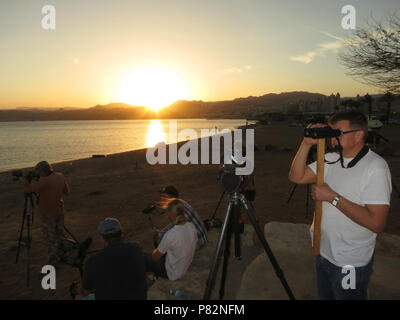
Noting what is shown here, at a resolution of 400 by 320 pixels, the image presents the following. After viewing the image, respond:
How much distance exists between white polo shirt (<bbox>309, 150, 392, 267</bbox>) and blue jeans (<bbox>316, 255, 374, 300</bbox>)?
0.06 m

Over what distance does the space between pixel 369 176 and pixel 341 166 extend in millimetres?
257

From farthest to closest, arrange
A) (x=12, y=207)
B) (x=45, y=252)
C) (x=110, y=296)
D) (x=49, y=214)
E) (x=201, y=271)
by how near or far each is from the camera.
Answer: (x=12, y=207) < (x=45, y=252) < (x=49, y=214) < (x=201, y=271) < (x=110, y=296)

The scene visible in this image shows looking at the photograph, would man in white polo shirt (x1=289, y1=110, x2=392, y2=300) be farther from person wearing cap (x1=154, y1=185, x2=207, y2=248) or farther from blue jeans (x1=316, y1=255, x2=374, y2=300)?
person wearing cap (x1=154, y1=185, x2=207, y2=248)

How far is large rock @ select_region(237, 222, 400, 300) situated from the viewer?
11.1ft

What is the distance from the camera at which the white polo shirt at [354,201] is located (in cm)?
192

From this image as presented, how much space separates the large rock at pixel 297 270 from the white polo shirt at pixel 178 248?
0.86 m

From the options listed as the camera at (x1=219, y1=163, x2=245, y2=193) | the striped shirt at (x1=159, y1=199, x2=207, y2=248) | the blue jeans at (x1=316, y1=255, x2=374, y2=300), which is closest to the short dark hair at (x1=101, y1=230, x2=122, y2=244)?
the striped shirt at (x1=159, y1=199, x2=207, y2=248)

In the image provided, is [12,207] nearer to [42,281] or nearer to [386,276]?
[42,281]

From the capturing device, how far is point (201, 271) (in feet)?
13.6

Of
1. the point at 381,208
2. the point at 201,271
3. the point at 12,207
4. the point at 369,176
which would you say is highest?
the point at 369,176

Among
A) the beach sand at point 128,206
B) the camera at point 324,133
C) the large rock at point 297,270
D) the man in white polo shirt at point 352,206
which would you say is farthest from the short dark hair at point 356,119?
the beach sand at point 128,206

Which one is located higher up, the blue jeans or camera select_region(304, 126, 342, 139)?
camera select_region(304, 126, 342, 139)
